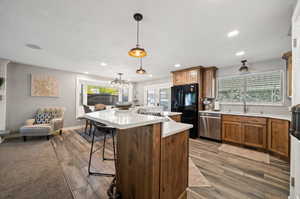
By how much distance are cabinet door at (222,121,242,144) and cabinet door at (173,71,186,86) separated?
1.95 meters

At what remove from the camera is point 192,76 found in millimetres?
4141

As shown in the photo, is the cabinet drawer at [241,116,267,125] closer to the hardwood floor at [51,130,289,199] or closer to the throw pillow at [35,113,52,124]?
the hardwood floor at [51,130,289,199]

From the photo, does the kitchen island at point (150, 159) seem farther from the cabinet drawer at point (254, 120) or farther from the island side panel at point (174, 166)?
the cabinet drawer at point (254, 120)

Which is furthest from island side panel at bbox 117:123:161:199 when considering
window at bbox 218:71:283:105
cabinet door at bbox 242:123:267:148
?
window at bbox 218:71:283:105

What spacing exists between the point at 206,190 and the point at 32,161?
126 inches

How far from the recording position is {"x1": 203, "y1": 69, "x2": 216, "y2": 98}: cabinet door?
4.03 m

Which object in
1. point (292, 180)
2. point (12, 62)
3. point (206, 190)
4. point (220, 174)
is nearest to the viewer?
point (292, 180)

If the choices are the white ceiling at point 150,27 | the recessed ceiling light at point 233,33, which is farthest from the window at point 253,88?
the recessed ceiling light at point 233,33

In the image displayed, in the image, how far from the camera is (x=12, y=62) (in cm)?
378

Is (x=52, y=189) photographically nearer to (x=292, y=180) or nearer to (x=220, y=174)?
(x=220, y=174)

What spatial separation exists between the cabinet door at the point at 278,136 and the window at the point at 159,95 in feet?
12.1

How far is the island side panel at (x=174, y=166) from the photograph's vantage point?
1170 mm

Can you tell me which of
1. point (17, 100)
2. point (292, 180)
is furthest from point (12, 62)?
point (292, 180)

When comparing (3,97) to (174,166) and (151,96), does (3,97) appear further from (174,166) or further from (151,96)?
A: (151,96)
